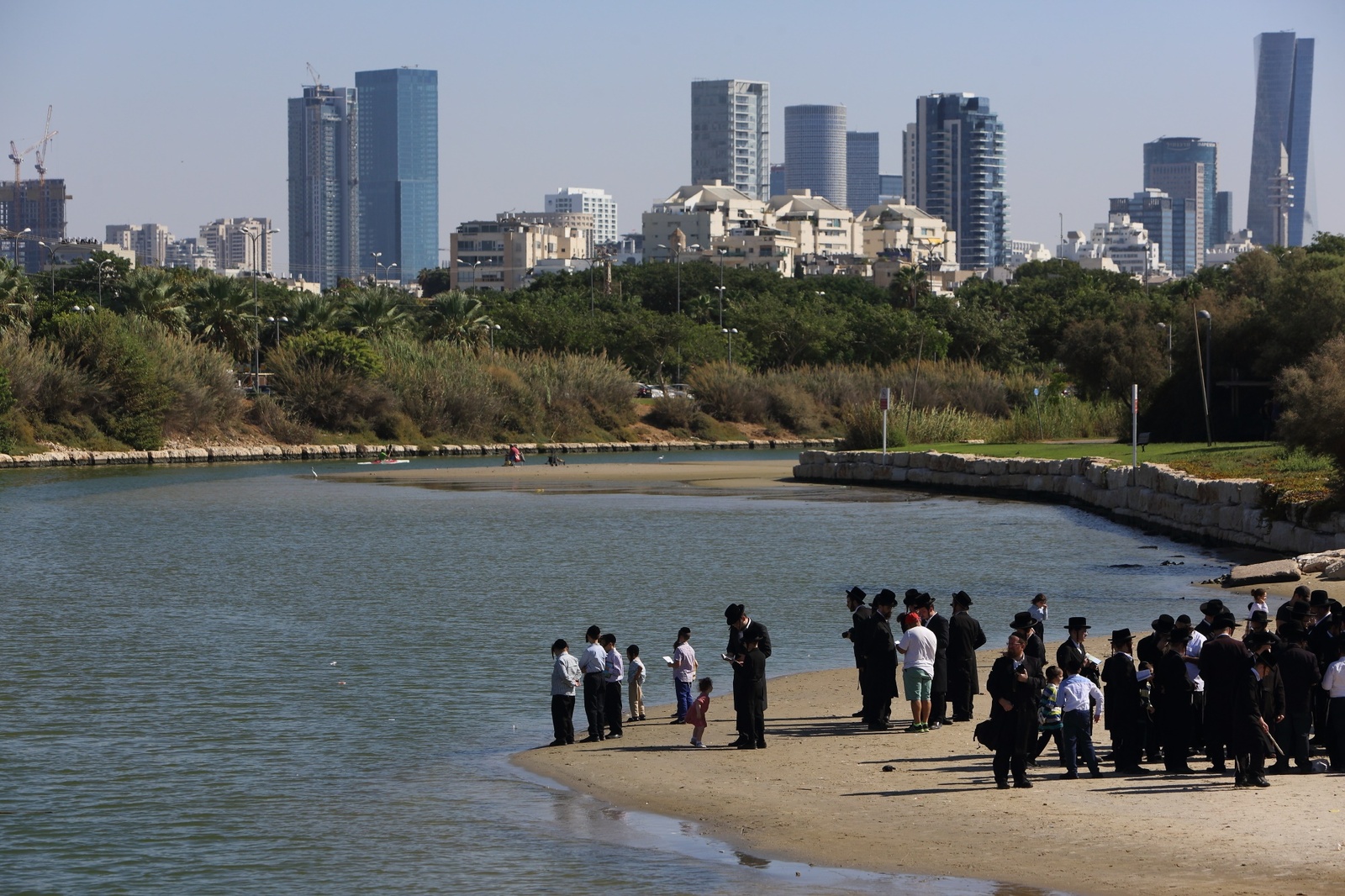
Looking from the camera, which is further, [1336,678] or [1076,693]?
[1076,693]

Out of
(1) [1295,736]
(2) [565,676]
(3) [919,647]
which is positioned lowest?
(1) [1295,736]

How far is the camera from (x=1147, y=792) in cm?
1438

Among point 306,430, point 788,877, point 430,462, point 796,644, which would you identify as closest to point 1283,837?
point 788,877

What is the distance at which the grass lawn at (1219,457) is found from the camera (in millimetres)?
37344

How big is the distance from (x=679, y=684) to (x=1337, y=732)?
6.86 metres

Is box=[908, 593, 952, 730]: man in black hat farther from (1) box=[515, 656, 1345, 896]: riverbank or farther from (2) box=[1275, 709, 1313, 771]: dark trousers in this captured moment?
(2) box=[1275, 709, 1313, 771]: dark trousers

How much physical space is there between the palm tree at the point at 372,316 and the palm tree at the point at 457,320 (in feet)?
21.9

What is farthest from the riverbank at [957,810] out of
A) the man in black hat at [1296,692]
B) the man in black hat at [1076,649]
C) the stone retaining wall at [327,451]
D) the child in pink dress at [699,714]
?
the stone retaining wall at [327,451]

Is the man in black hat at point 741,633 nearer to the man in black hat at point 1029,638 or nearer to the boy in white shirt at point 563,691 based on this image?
the boy in white shirt at point 563,691

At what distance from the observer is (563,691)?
683 inches

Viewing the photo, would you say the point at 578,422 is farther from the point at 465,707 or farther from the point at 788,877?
the point at 788,877

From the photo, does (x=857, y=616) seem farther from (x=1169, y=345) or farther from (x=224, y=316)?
(x=224, y=316)

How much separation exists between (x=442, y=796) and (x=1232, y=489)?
1069 inches

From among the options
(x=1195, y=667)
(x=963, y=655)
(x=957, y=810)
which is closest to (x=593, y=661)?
(x=963, y=655)
